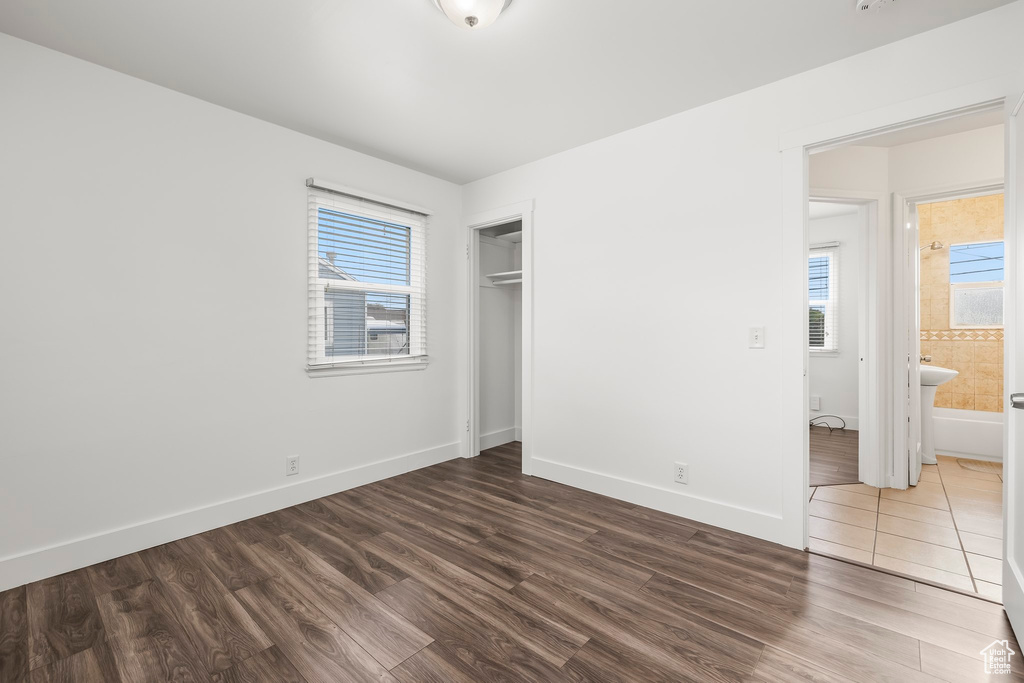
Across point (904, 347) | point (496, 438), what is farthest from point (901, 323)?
point (496, 438)

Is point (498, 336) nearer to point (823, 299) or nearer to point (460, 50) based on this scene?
point (460, 50)

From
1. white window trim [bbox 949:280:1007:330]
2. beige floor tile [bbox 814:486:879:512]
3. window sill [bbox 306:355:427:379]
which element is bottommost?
beige floor tile [bbox 814:486:879:512]

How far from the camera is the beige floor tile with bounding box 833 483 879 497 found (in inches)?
130

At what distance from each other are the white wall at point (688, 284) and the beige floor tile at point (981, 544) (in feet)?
2.99

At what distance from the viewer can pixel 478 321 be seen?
4348mm

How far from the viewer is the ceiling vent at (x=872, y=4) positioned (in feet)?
6.13

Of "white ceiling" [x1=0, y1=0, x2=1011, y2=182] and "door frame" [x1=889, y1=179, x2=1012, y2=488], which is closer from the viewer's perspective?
"white ceiling" [x1=0, y1=0, x2=1011, y2=182]

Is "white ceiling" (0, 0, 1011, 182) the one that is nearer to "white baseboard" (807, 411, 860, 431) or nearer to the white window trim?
the white window trim

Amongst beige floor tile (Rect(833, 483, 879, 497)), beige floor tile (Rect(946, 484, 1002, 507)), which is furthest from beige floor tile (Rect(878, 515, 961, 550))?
beige floor tile (Rect(946, 484, 1002, 507))

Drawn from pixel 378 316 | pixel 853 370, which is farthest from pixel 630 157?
pixel 853 370

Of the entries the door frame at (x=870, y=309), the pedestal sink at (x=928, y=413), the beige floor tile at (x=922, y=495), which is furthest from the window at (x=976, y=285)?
the beige floor tile at (x=922, y=495)

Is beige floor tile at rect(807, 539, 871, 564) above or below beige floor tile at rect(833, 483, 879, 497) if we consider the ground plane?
below

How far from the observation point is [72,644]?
172cm

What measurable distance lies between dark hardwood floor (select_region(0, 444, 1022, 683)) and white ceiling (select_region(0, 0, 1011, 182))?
2.57 m
